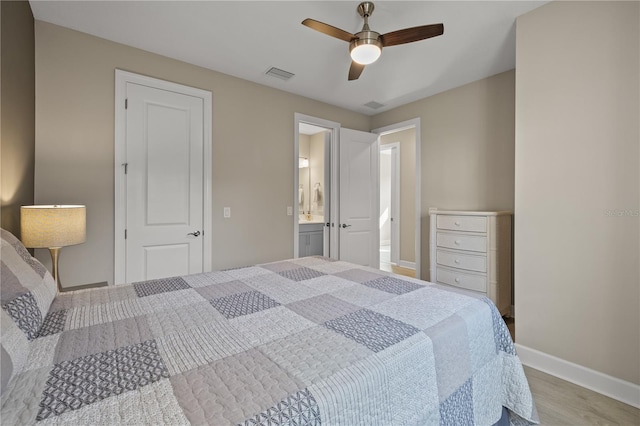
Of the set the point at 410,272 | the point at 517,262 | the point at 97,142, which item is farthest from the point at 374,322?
the point at 410,272

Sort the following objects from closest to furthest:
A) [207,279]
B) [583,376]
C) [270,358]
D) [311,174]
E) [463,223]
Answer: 1. [270,358]
2. [207,279]
3. [583,376]
4. [463,223]
5. [311,174]

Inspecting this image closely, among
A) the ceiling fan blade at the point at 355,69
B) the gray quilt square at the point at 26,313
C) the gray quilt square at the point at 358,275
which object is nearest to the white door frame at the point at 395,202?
the ceiling fan blade at the point at 355,69

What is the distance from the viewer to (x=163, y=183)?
272cm

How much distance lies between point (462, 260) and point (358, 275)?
1.66 metres

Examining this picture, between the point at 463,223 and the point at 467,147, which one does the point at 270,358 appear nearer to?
the point at 463,223

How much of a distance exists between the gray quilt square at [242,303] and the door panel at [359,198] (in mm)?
2602

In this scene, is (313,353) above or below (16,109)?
below

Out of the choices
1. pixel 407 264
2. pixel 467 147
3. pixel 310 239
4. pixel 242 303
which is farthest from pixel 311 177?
pixel 242 303

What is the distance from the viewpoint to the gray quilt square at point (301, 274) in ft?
5.61

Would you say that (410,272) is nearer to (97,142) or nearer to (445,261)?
(445,261)

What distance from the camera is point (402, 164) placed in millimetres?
5684

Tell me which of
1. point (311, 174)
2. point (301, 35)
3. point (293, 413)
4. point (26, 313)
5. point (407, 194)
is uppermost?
point (301, 35)

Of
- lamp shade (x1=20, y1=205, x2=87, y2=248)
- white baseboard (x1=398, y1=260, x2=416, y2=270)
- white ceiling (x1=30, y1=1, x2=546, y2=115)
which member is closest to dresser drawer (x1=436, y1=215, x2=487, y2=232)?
white ceiling (x1=30, y1=1, x2=546, y2=115)

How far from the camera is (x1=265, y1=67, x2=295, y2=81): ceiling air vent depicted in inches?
117
